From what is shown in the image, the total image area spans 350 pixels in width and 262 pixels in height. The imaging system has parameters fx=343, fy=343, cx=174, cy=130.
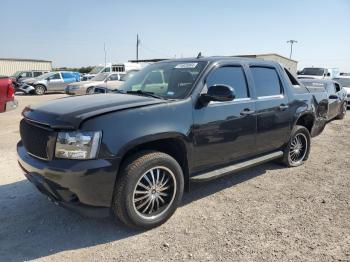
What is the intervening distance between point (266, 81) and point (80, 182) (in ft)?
10.9

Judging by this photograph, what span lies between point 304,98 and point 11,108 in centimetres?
559

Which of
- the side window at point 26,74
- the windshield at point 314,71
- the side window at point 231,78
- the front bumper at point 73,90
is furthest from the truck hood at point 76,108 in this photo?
the side window at point 26,74

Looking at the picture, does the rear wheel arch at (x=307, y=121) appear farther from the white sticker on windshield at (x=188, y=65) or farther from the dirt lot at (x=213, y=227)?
the white sticker on windshield at (x=188, y=65)

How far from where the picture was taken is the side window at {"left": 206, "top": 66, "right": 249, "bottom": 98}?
435 centimetres

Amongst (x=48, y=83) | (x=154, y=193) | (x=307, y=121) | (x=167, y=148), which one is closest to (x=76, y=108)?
(x=167, y=148)

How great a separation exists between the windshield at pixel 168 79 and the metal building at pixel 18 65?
39.7 m

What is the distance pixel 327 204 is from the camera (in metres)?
4.46

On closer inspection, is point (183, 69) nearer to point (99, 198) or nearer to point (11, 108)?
point (99, 198)

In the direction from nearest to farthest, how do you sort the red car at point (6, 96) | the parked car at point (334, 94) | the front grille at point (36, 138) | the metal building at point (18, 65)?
the front grille at point (36, 138)
the red car at point (6, 96)
the parked car at point (334, 94)
the metal building at point (18, 65)

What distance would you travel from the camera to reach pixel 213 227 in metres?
3.79

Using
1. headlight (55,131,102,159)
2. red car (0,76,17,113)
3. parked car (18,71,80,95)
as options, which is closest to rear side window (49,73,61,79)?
parked car (18,71,80,95)

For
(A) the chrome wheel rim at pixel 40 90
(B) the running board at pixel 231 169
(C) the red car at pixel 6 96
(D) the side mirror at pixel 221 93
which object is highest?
(D) the side mirror at pixel 221 93

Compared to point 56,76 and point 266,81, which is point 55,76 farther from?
point 266,81

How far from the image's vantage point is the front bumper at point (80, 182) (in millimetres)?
3133
